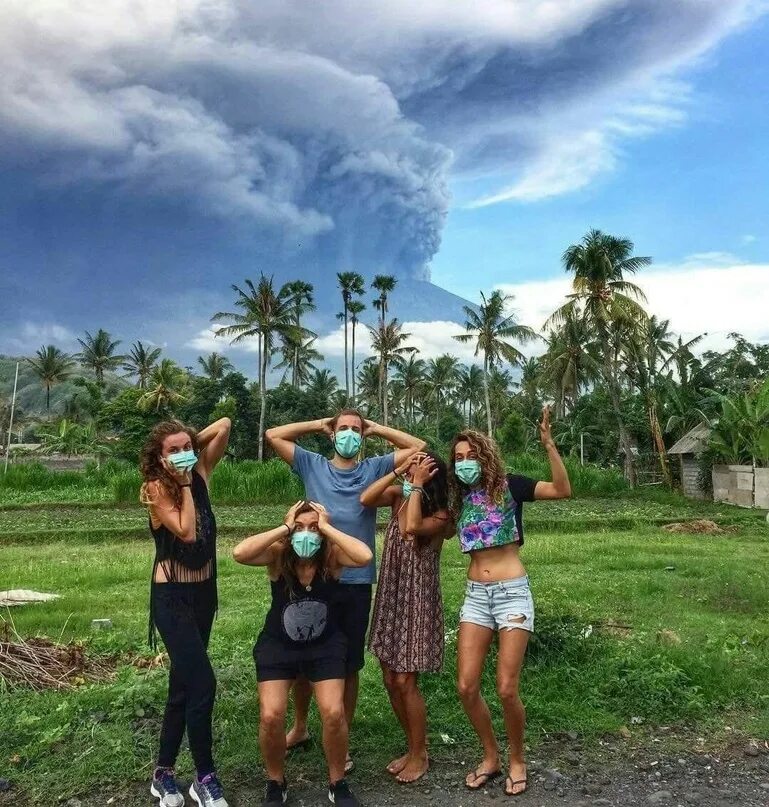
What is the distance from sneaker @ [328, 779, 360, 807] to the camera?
319 centimetres

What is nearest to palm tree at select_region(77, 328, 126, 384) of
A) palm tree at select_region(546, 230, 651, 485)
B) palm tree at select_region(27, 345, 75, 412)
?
palm tree at select_region(27, 345, 75, 412)

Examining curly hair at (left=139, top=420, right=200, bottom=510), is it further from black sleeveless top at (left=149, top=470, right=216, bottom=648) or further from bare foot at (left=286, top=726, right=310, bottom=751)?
bare foot at (left=286, top=726, right=310, bottom=751)

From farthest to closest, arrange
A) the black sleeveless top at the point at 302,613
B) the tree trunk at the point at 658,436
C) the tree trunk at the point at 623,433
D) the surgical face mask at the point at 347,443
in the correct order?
the tree trunk at the point at 623,433 < the tree trunk at the point at 658,436 < the surgical face mask at the point at 347,443 < the black sleeveless top at the point at 302,613

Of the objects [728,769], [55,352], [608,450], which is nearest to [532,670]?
[728,769]

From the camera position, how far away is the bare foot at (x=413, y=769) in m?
3.52

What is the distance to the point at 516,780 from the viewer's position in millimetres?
3441

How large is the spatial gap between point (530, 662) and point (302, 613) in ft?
7.30

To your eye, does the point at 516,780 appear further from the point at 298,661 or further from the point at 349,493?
the point at 349,493

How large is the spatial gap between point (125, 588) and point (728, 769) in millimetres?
7347

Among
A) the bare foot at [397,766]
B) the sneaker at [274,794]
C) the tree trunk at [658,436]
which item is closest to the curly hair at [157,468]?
the sneaker at [274,794]

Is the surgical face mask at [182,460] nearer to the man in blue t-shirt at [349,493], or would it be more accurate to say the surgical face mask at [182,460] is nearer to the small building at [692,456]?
the man in blue t-shirt at [349,493]

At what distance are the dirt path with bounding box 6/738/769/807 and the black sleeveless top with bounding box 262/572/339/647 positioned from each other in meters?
0.76

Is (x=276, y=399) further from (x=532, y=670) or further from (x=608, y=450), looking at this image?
(x=532, y=670)

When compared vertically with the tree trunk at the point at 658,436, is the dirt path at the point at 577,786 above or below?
below
